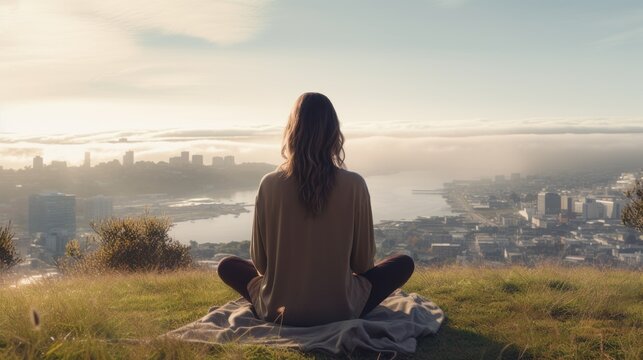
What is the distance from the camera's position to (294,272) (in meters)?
4.81

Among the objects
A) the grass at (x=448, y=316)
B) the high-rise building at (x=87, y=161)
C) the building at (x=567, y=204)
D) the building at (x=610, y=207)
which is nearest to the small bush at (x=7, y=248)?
the grass at (x=448, y=316)

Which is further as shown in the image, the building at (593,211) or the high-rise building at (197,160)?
the high-rise building at (197,160)

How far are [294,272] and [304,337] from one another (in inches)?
20.1

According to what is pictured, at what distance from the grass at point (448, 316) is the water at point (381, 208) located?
956 cm

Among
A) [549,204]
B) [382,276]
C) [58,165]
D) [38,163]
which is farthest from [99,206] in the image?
[382,276]

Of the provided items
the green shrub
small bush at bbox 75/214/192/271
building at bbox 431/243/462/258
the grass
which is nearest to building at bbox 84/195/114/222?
small bush at bbox 75/214/192/271

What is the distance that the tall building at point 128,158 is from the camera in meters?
48.3

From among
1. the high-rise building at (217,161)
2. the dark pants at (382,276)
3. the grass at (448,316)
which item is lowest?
the grass at (448,316)

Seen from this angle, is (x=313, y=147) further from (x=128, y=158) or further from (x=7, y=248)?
(x=128, y=158)

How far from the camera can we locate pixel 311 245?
4.76 metres

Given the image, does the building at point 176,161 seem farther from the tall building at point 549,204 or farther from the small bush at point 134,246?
the small bush at point 134,246

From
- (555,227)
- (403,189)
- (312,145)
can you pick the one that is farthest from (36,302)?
(403,189)

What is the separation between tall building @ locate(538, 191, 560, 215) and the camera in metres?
30.5

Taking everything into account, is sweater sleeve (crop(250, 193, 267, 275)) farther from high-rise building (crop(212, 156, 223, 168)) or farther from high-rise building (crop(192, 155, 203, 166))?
high-rise building (crop(212, 156, 223, 168))
